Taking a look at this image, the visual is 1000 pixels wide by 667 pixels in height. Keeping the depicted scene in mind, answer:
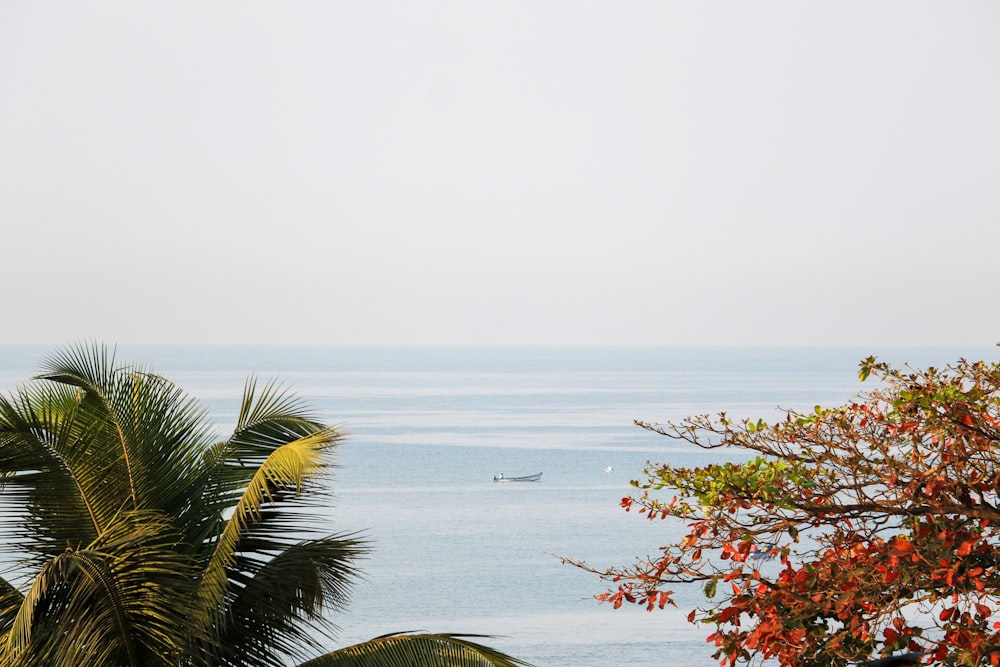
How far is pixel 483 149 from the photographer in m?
151

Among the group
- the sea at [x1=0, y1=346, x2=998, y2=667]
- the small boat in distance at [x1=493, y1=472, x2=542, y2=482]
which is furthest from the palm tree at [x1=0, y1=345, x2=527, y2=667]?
the small boat in distance at [x1=493, y1=472, x2=542, y2=482]

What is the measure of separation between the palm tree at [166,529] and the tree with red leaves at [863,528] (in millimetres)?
2915

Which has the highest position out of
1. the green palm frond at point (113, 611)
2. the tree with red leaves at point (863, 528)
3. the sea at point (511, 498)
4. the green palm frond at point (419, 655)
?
the tree with red leaves at point (863, 528)

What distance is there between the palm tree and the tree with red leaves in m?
2.91

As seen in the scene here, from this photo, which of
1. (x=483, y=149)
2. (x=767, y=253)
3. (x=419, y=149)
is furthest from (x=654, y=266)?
(x=419, y=149)

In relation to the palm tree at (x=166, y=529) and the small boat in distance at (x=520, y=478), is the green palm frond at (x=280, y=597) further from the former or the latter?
the small boat in distance at (x=520, y=478)

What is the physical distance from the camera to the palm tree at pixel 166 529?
6016 mm

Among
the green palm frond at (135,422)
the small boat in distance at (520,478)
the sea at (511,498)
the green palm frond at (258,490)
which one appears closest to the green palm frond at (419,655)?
the sea at (511,498)

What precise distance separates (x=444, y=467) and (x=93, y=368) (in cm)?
6891

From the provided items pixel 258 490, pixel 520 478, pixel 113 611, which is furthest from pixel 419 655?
pixel 520 478

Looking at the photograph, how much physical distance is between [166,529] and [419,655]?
1747 mm

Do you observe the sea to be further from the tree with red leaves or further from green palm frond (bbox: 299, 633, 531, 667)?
the tree with red leaves

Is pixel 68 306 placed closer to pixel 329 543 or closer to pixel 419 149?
pixel 419 149

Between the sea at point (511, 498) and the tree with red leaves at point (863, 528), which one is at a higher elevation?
the tree with red leaves at point (863, 528)
